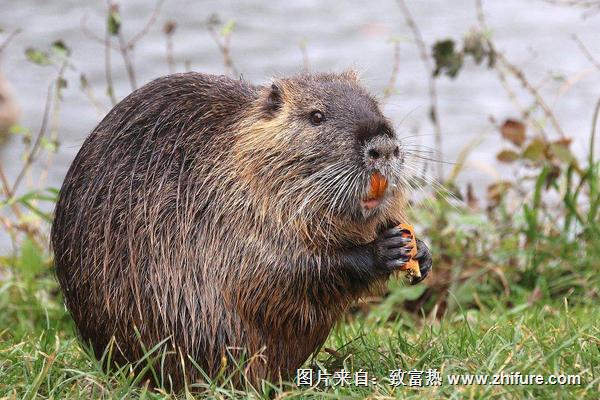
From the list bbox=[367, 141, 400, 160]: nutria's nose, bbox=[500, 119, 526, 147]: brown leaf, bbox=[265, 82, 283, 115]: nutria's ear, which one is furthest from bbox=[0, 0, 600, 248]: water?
bbox=[367, 141, 400, 160]: nutria's nose

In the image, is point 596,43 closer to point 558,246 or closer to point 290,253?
point 558,246

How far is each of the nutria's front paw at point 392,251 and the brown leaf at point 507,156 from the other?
2203 mm

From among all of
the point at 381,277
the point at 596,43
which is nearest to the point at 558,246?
the point at 381,277

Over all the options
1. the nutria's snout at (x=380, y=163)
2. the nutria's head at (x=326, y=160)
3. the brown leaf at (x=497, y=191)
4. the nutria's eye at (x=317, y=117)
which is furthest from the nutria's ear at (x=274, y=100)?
the brown leaf at (x=497, y=191)

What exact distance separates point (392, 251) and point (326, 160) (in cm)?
35

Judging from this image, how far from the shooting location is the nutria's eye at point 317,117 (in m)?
3.57

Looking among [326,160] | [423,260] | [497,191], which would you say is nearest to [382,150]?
[326,160]

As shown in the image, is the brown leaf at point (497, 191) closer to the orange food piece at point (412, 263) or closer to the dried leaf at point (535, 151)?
the dried leaf at point (535, 151)

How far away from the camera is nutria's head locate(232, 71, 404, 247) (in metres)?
3.47

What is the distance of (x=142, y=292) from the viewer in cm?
354

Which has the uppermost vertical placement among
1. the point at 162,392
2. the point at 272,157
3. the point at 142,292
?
the point at 272,157

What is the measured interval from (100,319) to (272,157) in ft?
2.47

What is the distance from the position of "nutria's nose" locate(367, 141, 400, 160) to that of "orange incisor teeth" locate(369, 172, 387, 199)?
6 cm

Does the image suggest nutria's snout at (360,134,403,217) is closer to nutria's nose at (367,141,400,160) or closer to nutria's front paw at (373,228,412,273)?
nutria's nose at (367,141,400,160)
